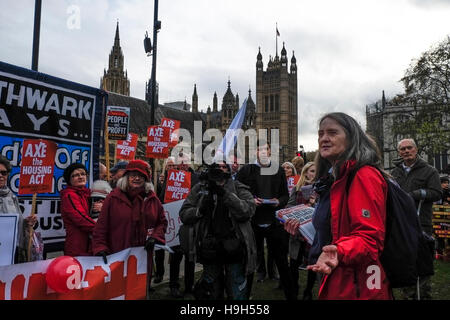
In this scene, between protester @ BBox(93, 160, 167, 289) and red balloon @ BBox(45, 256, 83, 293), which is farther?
protester @ BBox(93, 160, 167, 289)

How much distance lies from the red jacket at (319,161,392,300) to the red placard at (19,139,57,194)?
9.76 ft

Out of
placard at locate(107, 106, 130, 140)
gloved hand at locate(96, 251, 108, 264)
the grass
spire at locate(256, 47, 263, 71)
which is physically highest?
spire at locate(256, 47, 263, 71)

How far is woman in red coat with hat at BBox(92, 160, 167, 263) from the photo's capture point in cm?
364

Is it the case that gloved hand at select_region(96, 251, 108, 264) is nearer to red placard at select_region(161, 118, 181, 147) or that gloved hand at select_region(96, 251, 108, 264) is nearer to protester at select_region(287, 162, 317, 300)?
protester at select_region(287, 162, 317, 300)

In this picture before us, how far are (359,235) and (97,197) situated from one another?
338 centimetres

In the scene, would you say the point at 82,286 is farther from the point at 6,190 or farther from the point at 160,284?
the point at 160,284

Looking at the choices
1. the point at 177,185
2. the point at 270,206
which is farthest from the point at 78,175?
the point at 177,185

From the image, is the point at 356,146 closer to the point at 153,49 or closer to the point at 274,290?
the point at 274,290

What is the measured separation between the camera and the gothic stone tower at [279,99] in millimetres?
93125

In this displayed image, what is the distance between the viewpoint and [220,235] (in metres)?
3.77

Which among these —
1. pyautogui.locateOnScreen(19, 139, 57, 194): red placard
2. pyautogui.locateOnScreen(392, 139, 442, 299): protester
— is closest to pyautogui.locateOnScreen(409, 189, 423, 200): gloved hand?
pyautogui.locateOnScreen(392, 139, 442, 299): protester

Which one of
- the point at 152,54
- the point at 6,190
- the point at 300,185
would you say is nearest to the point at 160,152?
the point at 152,54

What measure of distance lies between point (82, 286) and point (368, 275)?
2.57 metres

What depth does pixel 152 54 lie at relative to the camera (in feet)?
33.5
